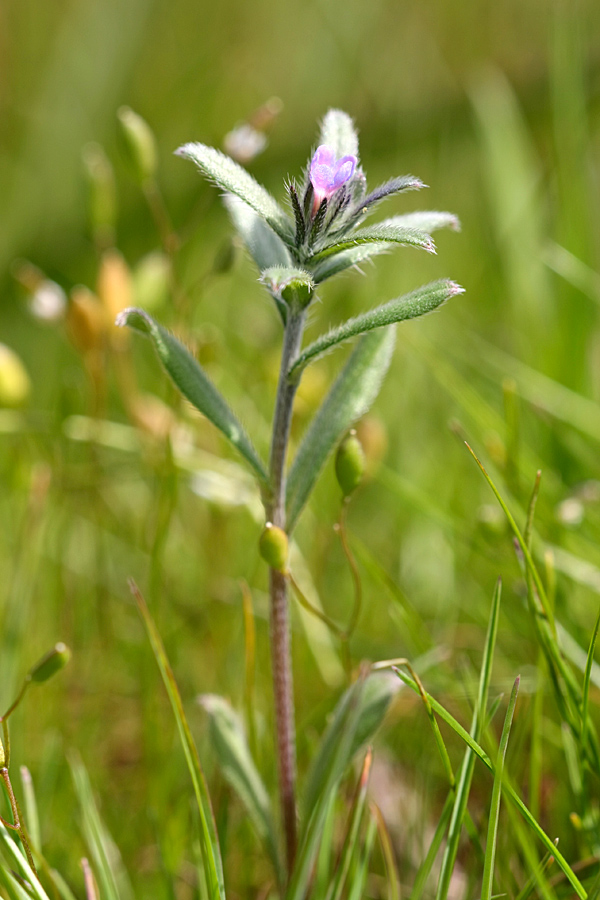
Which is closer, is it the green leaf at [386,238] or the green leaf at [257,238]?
the green leaf at [386,238]

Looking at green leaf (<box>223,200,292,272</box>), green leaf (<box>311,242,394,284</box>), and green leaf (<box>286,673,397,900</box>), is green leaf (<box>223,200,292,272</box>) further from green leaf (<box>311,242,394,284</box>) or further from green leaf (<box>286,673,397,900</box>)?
green leaf (<box>286,673,397,900</box>)

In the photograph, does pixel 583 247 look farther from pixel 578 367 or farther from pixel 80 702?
pixel 80 702

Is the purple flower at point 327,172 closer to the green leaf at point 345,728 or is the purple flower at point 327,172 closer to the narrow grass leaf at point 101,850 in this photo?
the green leaf at point 345,728

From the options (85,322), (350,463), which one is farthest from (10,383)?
(350,463)

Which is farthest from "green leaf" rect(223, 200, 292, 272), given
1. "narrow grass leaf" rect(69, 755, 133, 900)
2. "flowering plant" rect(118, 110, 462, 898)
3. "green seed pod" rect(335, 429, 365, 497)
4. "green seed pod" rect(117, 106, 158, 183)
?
"narrow grass leaf" rect(69, 755, 133, 900)

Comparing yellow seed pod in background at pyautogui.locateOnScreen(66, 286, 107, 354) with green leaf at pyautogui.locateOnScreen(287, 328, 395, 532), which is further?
yellow seed pod in background at pyautogui.locateOnScreen(66, 286, 107, 354)

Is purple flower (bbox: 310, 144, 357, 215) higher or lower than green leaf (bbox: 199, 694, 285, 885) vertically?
higher

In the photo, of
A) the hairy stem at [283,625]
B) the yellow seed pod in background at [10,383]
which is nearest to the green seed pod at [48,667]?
the hairy stem at [283,625]
